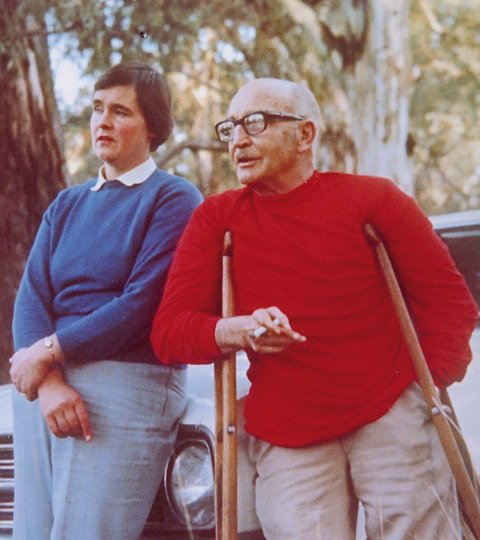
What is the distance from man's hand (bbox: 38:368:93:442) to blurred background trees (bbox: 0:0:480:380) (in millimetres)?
3350

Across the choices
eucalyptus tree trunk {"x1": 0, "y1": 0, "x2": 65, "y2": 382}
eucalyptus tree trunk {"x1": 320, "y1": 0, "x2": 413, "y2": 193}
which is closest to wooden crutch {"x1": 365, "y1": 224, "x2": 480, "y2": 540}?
eucalyptus tree trunk {"x1": 0, "y1": 0, "x2": 65, "y2": 382}

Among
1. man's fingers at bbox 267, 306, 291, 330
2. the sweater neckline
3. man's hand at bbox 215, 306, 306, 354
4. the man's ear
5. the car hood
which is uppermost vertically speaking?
the man's ear

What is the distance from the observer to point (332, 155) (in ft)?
39.9

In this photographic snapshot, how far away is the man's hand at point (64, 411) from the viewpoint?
9.78ft

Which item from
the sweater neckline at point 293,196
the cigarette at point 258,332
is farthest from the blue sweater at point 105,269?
the cigarette at point 258,332

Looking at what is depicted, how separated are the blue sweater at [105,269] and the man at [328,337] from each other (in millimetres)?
187

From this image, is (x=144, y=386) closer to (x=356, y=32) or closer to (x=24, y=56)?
(x=24, y=56)

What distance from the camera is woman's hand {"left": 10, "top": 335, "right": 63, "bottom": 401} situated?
3.06m

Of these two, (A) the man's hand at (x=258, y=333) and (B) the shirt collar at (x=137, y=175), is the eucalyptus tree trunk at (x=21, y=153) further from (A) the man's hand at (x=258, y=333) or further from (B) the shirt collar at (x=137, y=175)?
(A) the man's hand at (x=258, y=333)

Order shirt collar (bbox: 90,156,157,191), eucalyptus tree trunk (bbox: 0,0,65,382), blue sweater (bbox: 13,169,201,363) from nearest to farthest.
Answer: blue sweater (bbox: 13,169,201,363) → shirt collar (bbox: 90,156,157,191) → eucalyptus tree trunk (bbox: 0,0,65,382)

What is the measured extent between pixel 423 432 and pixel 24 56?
5.20m

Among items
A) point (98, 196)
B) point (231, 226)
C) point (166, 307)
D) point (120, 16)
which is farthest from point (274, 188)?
point (120, 16)

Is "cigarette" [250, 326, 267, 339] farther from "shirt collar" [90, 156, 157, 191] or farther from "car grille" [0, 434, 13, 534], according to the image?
"car grille" [0, 434, 13, 534]

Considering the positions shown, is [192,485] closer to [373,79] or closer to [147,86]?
[147,86]
